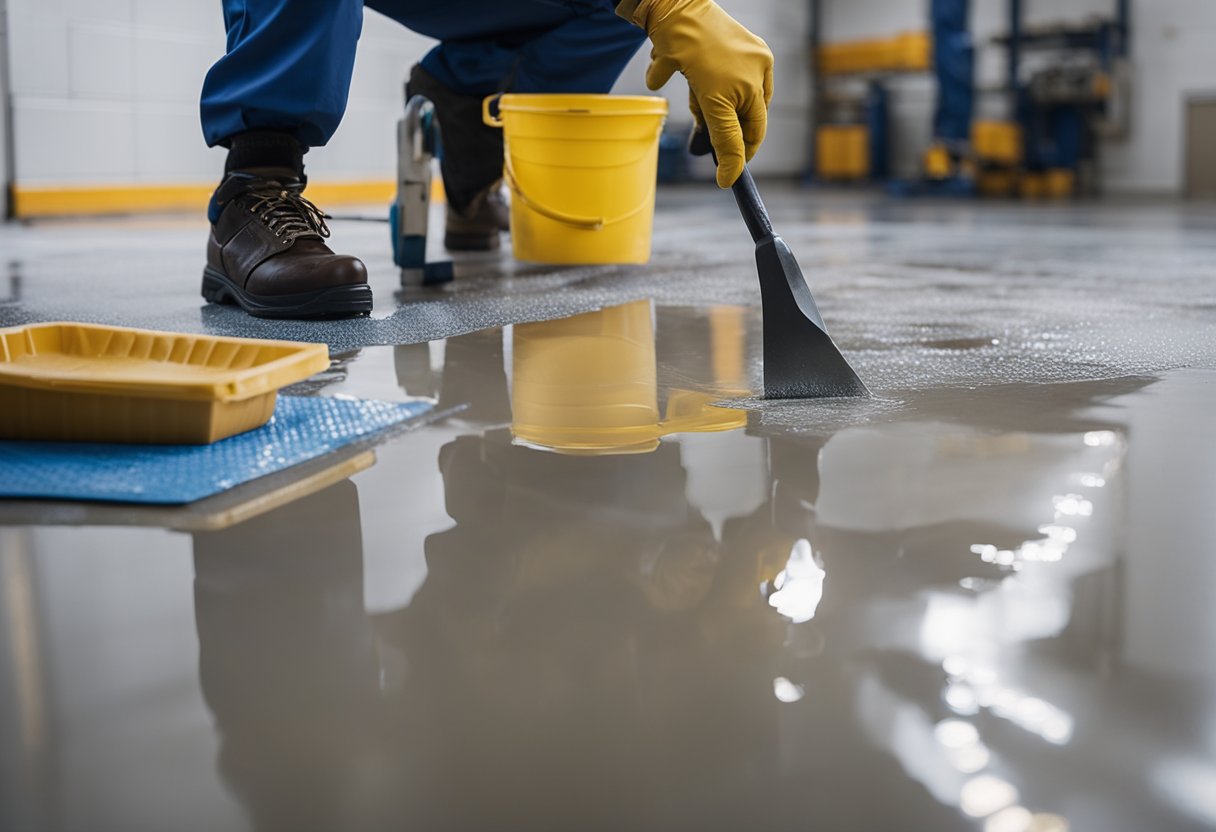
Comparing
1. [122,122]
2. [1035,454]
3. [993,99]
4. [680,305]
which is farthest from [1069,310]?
[993,99]

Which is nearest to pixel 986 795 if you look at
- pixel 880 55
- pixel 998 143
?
pixel 998 143

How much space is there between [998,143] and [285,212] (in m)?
7.39

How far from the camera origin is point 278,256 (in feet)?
5.63

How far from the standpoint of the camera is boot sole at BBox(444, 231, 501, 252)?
2.99 metres

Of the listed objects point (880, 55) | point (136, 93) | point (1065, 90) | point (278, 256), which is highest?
point (880, 55)

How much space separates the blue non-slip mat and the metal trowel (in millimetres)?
400

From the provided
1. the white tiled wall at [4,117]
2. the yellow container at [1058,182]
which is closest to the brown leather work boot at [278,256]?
the white tiled wall at [4,117]

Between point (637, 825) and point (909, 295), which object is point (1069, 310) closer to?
point (909, 295)

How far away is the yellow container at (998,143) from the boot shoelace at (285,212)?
23.8 ft

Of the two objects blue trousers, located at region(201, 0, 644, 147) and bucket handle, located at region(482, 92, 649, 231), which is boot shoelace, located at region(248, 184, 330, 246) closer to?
blue trousers, located at region(201, 0, 644, 147)

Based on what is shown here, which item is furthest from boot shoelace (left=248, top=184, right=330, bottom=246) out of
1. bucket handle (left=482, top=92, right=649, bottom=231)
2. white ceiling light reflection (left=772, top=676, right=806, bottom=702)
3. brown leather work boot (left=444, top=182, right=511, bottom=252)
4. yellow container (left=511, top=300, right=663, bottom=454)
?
white ceiling light reflection (left=772, top=676, right=806, bottom=702)

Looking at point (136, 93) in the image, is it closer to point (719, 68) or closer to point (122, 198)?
point (122, 198)

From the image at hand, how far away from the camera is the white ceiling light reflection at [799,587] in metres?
0.65

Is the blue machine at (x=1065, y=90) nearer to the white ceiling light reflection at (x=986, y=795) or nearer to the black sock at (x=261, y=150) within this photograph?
the black sock at (x=261, y=150)
